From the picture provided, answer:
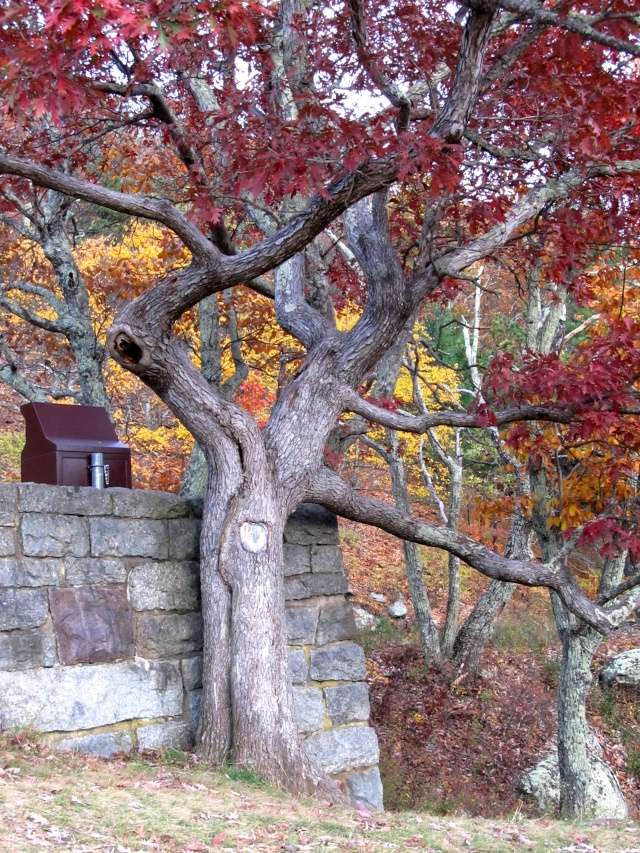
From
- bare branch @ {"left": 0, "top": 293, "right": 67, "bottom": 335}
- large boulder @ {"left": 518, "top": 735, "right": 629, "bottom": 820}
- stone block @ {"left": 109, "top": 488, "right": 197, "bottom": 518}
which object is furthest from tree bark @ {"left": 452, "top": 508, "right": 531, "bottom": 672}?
stone block @ {"left": 109, "top": 488, "right": 197, "bottom": 518}

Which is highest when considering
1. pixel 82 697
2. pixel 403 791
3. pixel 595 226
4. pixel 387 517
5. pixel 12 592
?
pixel 595 226

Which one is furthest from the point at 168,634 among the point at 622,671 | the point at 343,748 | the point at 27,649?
the point at 622,671

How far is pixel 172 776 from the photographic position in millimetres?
4434

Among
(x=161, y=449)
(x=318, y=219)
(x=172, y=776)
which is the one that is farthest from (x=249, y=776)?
(x=161, y=449)

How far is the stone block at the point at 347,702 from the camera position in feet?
18.4

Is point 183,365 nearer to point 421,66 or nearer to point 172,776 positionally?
point 172,776

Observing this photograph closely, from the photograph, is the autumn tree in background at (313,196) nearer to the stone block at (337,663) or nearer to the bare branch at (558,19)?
the bare branch at (558,19)

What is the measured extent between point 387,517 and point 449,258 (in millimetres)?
1623

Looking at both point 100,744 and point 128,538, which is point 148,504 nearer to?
point 128,538

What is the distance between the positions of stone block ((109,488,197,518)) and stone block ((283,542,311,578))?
658 mm

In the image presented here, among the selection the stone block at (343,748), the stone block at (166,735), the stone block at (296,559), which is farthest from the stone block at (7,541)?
the stone block at (343,748)

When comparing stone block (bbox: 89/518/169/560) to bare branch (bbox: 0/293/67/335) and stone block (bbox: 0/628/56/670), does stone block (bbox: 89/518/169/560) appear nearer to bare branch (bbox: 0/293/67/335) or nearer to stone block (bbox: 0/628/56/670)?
stone block (bbox: 0/628/56/670)

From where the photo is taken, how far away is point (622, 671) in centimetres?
1044

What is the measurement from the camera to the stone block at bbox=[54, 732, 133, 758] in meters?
4.66
